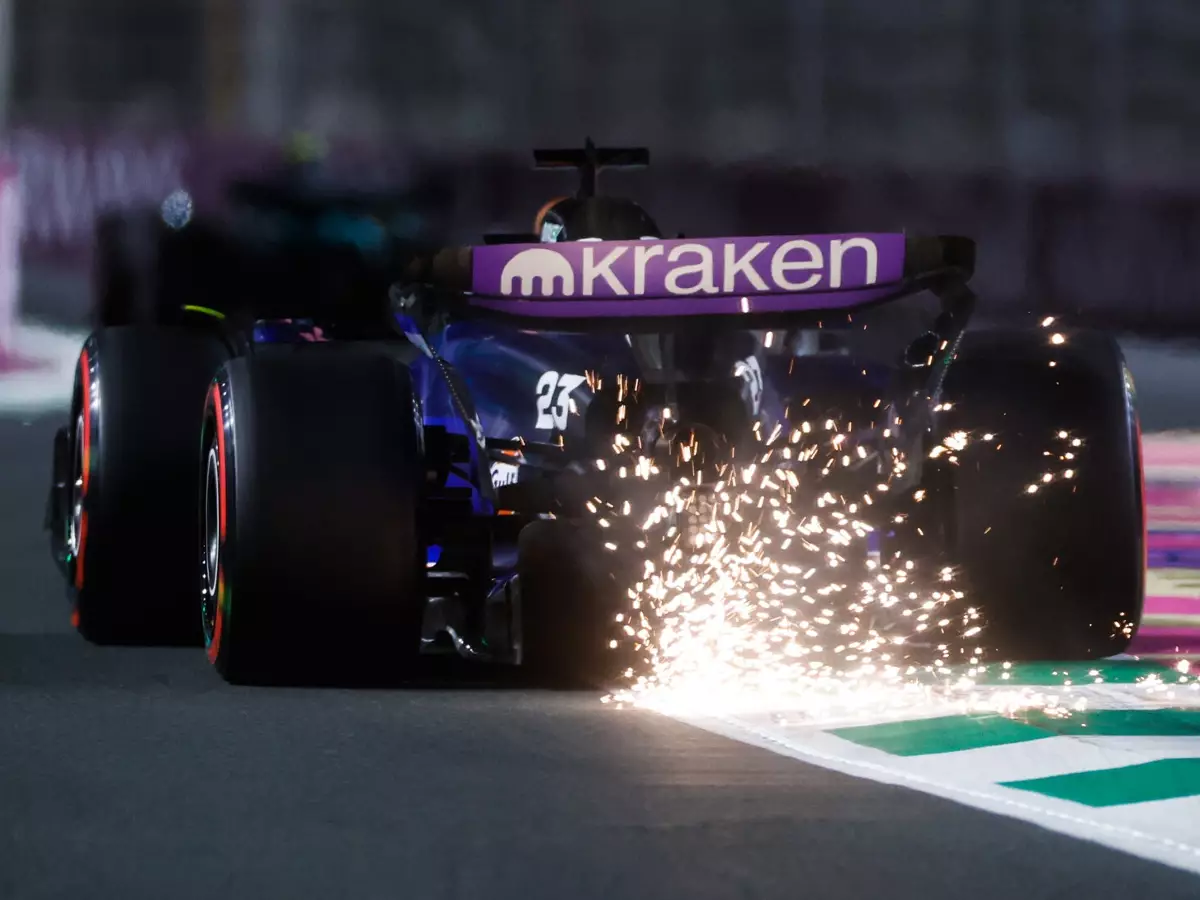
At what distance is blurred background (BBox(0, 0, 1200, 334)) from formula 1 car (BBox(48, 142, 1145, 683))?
32.4ft

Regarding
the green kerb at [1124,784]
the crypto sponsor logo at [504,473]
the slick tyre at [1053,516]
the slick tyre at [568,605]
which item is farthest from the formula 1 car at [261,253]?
the green kerb at [1124,784]

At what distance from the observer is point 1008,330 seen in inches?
316

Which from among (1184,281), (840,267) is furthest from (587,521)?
(1184,281)

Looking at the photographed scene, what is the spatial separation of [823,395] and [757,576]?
2.01 feet

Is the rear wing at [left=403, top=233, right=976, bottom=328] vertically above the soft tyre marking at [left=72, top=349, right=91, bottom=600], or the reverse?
the rear wing at [left=403, top=233, right=976, bottom=328]

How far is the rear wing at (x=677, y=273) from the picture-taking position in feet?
22.9

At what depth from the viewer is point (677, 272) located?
7.01m

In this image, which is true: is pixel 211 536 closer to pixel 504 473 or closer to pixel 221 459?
pixel 221 459

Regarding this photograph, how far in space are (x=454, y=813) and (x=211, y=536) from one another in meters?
2.62

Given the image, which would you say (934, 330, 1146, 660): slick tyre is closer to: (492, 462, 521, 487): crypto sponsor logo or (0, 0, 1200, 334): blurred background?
(492, 462, 521, 487): crypto sponsor logo

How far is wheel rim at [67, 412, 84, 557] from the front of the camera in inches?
337

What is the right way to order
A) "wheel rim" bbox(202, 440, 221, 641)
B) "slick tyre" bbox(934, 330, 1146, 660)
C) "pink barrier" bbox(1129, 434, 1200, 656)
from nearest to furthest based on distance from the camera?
"wheel rim" bbox(202, 440, 221, 641) → "slick tyre" bbox(934, 330, 1146, 660) → "pink barrier" bbox(1129, 434, 1200, 656)

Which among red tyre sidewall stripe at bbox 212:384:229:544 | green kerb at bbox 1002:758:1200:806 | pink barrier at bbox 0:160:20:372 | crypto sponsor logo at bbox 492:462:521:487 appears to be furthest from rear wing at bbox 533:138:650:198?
pink barrier at bbox 0:160:20:372

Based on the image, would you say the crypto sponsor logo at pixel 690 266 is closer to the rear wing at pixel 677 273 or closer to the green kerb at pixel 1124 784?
the rear wing at pixel 677 273
